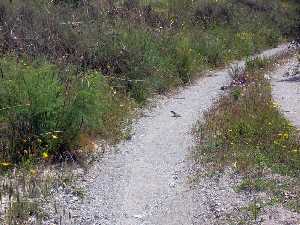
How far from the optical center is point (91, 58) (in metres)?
13.6

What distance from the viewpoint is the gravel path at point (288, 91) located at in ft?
40.0

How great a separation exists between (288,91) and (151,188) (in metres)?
8.19

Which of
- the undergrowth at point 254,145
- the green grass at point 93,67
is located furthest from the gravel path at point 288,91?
the green grass at point 93,67

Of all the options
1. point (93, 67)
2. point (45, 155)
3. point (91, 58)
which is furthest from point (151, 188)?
point (91, 58)

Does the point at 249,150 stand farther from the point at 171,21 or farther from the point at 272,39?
the point at 272,39

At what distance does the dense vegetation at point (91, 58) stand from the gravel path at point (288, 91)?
246 cm

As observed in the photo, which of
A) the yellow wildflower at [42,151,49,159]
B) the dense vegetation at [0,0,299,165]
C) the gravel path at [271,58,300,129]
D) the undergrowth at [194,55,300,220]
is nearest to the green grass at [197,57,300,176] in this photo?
the undergrowth at [194,55,300,220]

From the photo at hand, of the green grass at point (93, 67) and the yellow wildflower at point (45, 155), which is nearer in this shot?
the yellow wildflower at point (45, 155)

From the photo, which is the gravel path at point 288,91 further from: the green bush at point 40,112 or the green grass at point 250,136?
the green bush at point 40,112

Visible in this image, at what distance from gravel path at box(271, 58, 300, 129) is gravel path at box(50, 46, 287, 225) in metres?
2.41

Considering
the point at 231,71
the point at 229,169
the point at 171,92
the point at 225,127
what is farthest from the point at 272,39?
the point at 229,169

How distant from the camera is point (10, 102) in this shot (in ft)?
A: 28.1

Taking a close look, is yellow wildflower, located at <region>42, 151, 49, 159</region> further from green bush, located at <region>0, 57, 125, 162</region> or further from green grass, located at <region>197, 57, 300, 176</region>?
green grass, located at <region>197, 57, 300, 176</region>

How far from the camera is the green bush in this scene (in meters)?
8.45
